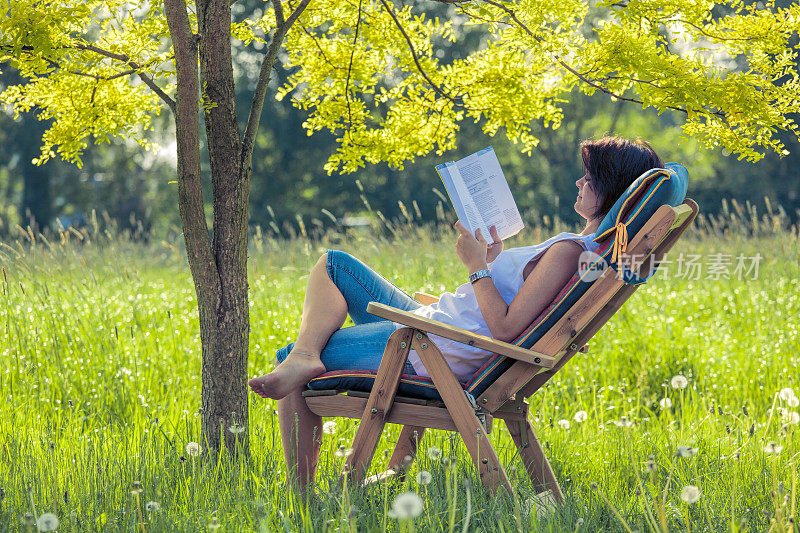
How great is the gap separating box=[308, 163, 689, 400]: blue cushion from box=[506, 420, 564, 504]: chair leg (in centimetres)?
31

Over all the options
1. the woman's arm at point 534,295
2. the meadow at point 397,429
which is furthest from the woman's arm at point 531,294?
the meadow at point 397,429

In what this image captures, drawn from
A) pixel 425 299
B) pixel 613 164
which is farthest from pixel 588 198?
pixel 425 299

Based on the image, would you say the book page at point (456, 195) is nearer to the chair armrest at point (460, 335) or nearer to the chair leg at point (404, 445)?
the chair armrest at point (460, 335)

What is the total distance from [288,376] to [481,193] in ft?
2.95

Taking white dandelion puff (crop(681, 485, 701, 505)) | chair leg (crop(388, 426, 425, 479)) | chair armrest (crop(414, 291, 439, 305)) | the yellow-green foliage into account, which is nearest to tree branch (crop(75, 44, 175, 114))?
the yellow-green foliage

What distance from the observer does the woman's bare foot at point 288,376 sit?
2305mm

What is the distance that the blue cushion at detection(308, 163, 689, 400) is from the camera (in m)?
2.23

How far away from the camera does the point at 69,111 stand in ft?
10.4

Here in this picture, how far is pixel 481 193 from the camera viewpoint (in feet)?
8.30

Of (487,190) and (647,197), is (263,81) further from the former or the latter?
(647,197)

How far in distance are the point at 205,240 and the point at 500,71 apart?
4.94ft

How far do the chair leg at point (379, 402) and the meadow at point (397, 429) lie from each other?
0.09 meters

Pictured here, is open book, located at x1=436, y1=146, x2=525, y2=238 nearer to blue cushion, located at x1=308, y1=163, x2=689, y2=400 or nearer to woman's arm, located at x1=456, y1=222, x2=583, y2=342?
woman's arm, located at x1=456, y1=222, x2=583, y2=342

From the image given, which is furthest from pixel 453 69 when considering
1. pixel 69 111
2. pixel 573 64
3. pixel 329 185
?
pixel 329 185
